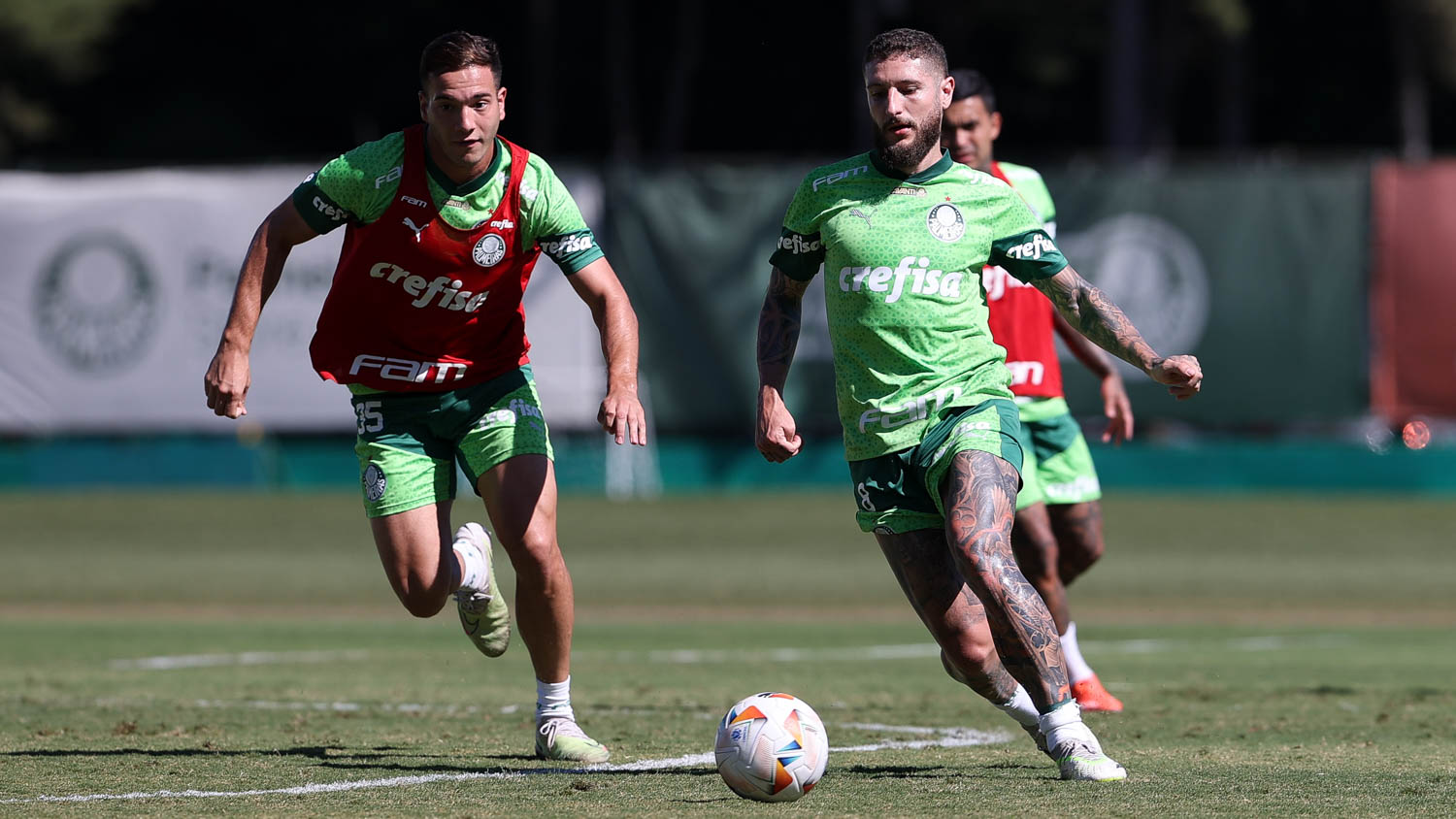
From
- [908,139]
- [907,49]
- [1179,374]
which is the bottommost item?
[1179,374]

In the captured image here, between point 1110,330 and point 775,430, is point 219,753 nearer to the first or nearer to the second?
point 775,430

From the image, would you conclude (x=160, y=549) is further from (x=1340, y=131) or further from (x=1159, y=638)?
(x=1340, y=131)

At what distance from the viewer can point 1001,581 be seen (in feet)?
19.8

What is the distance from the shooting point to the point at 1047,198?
8.77 m

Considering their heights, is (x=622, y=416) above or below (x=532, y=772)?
above

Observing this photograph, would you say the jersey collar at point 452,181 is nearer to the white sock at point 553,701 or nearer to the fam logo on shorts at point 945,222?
the fam logo on shorts at point 945,222

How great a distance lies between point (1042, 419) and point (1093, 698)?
49.6 inches

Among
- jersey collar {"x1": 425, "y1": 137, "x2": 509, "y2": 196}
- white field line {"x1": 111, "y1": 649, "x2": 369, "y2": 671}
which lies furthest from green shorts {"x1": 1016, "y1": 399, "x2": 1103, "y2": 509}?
white field line {"x1": 111, "y1": 649, "x2": 369, "y2": 671}

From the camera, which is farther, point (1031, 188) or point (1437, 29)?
point (1437, 29)

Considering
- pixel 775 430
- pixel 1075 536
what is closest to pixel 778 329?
pixel 775 430

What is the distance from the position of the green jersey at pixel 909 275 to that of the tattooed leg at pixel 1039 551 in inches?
77.6

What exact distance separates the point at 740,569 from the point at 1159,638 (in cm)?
629

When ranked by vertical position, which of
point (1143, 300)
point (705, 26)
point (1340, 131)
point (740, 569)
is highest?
point (705, 26)

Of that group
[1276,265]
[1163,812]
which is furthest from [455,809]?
[1276,265]
